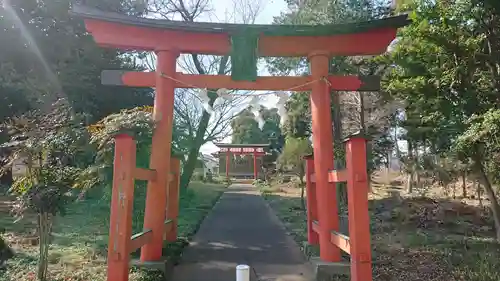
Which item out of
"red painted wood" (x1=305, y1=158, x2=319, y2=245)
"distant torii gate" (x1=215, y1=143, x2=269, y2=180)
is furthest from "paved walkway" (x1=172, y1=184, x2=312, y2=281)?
"distant torii gate" (x1=215, y1=143, x2=269, y2=180)

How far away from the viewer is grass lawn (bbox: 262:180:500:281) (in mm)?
5895

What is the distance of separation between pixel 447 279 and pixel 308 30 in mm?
4174

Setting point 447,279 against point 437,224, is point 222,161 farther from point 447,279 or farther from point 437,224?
point 447,279

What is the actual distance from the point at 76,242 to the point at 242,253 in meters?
3.35

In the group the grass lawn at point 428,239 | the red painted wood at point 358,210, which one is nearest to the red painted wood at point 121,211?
the red painted wood at point 358,210

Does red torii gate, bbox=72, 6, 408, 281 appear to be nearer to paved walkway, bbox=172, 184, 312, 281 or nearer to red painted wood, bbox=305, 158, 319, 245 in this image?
paved walkway, bbox=172, 184, 312, 281

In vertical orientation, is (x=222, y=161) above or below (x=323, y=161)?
above

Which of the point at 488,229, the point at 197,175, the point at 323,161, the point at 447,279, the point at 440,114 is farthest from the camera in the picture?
the point at 197,175

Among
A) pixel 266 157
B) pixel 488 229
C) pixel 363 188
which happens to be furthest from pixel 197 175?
pixel 363 188

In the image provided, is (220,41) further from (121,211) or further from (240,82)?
(121,211)

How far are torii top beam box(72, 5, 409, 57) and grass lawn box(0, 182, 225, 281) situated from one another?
3.45 m

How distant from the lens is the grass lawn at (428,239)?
589 centimetres

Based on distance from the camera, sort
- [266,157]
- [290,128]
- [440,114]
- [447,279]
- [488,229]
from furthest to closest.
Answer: [266,157] < [290,128] < [488,229] < [440,114] < [447,279]

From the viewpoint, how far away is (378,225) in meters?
11.3
